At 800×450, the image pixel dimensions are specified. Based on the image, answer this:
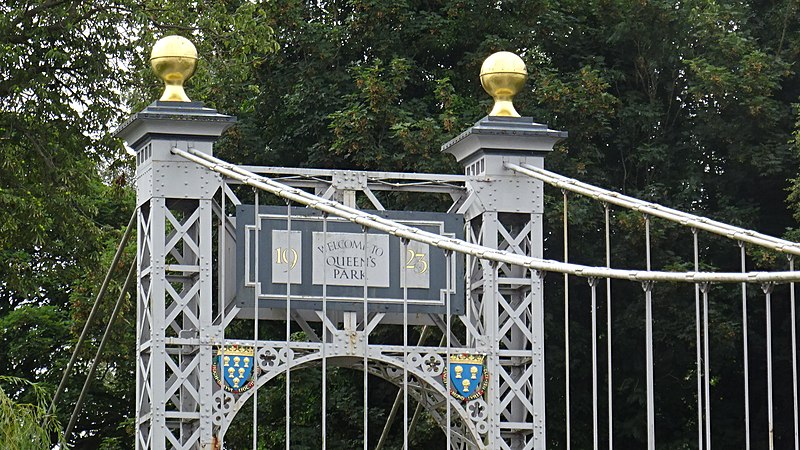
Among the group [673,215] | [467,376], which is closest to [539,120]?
[467,376]

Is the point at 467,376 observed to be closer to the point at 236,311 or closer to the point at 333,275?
the point at 333,275

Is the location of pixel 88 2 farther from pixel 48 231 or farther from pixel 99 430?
pixel 99 430

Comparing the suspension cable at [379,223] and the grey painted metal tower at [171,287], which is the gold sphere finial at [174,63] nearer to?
the grey painted metal tower at [171,287]

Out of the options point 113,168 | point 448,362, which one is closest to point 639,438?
point 113,168

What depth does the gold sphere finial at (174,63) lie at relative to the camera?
9938 millimetres

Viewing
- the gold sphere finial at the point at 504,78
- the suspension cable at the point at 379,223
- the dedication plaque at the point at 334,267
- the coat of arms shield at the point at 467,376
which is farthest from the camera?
the gold sphere finial at the point at 504,78

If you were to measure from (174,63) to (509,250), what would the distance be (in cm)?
217

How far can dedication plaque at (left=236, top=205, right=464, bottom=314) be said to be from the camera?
9898 millimetres

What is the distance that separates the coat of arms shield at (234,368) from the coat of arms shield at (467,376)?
1.13 metres

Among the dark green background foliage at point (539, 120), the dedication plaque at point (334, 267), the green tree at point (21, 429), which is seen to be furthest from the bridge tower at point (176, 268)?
the dark green background foliage at point (539, 120)

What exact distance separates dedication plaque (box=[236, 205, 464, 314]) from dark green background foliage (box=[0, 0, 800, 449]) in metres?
6.01

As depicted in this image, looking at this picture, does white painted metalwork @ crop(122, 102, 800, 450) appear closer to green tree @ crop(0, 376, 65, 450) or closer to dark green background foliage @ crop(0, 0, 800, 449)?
green tree @ crop(0, 376, 65, 450)

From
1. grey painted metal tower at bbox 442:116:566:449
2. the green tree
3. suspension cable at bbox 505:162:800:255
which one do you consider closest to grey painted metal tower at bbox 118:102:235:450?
the green tree

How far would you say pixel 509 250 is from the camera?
33.8 ft
